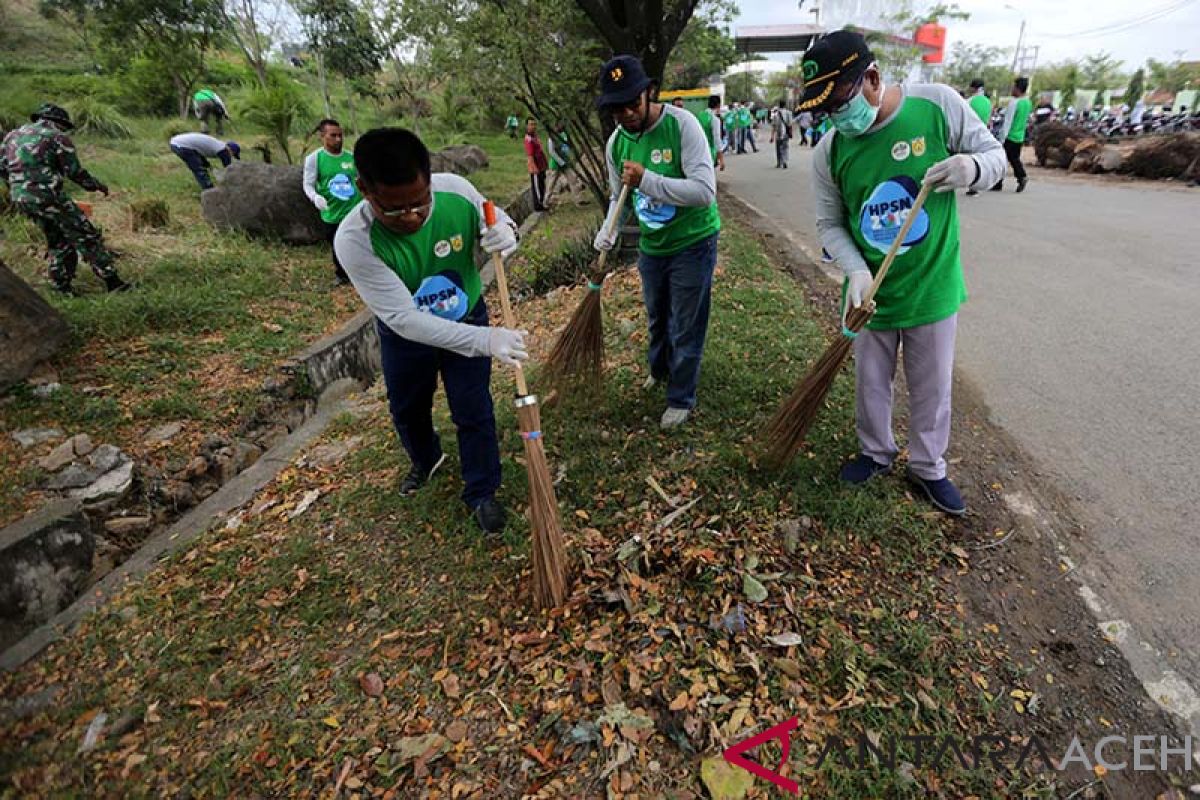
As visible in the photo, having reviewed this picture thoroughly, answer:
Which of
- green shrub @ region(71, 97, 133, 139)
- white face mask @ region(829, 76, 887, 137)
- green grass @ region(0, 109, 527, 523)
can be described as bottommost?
green grass @ region(0, 109, 527, 523)

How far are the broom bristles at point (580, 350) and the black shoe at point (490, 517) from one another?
1.09 metres

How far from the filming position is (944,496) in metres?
2.66

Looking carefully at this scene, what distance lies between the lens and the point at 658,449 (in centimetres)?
324

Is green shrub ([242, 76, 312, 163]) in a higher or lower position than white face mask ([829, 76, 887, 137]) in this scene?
higher

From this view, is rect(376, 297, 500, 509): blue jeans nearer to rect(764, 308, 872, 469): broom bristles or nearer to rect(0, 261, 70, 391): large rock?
rect(764, 308, 872, 469): broom bristles

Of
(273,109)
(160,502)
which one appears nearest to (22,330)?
(160,502)

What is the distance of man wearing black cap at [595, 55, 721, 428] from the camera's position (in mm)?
2838

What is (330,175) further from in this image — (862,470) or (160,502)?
(862,470)

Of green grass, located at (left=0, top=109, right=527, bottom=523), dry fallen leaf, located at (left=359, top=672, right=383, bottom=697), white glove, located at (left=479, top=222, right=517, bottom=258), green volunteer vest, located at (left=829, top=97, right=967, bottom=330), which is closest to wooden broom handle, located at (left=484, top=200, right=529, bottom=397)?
white glove, located at (left=479, top=222, right=517, bottom=258)

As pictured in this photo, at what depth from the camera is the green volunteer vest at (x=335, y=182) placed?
6.08 m

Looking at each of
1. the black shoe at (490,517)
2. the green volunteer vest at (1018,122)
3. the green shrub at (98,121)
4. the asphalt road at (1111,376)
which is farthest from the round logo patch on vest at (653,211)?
the green shrub at (98,121)

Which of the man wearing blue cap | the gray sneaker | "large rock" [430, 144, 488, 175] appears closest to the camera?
the gray sneaker

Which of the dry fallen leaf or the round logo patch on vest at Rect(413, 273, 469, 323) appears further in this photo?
the round logo patch on vest at Rect(413, 273, 469, 323)

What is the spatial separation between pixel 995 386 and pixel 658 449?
227 centimetres
